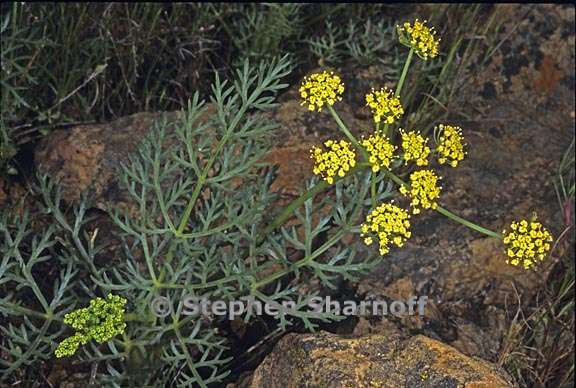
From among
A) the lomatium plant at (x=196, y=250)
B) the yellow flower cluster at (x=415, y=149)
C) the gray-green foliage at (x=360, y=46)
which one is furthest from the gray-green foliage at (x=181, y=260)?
the gray-green foliage at (x=360, y=46)

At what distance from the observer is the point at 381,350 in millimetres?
3396

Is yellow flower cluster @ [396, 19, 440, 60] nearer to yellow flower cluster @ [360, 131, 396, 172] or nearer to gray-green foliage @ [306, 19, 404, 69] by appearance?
yellow flower cluster @ [360, 131, 396, 172]

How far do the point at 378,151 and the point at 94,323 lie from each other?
4.11 ft

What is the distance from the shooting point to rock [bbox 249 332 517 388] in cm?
327

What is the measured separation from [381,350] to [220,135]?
1.10 m

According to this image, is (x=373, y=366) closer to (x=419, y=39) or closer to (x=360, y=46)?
(x=419, y=39)

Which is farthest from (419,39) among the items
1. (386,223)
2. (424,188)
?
(386,223)

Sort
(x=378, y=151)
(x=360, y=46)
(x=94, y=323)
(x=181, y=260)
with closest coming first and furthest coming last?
(x=378, y=151) < (x=94, y=323) < (x=181, y=260) < (x=360, y=46)

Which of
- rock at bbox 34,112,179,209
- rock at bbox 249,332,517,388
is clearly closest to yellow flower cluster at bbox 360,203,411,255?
rock at bbox 249,332,517,388

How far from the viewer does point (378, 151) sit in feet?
9.89

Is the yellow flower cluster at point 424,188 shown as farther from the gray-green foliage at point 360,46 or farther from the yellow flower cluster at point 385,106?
the gray-green foliage at point 360,46

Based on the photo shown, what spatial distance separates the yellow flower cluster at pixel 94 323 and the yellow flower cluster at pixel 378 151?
3.58 feet

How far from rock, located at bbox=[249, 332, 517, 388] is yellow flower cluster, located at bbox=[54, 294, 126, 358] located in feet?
2.05

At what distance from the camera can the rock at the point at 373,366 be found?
3.27m
